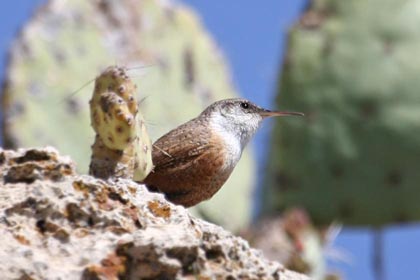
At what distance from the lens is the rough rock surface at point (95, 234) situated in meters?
2.31

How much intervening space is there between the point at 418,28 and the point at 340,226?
47.6 inches

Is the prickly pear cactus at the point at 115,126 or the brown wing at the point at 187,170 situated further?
the brown wing at the point at 187,170

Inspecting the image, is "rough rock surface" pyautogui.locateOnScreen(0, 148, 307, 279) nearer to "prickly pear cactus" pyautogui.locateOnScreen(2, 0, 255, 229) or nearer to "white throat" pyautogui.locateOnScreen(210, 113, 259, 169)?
"white throat" pyautogui.locateOnScreen(210, 113, 259, 169)

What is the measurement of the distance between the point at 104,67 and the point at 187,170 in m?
2.67

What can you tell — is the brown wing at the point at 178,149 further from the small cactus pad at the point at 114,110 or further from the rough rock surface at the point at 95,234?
the rough rock surface at the point at 95,234

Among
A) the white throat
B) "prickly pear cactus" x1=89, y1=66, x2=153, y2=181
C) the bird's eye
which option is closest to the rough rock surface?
"prickly pear cactus" x1=89, y1=66, x2=153, y2=181

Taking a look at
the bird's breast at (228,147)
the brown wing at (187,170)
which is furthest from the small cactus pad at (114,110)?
the bird's breast at (228,147)

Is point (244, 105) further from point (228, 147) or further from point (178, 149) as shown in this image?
point (178, 149)

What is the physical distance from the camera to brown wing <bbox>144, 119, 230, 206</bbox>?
3.61m

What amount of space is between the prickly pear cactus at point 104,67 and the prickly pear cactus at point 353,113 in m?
0.37

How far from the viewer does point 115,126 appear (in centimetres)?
300

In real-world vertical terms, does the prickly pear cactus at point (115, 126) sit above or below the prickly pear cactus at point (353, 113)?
below

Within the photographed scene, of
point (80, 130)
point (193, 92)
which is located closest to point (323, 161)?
point (193, 92)

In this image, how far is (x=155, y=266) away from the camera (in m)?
2.32
